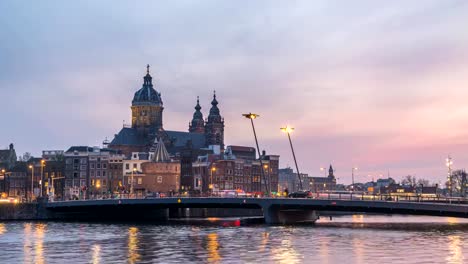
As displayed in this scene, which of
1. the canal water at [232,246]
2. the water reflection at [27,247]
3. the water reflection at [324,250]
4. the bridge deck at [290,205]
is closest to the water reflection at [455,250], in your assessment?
the canal water at [232,246]

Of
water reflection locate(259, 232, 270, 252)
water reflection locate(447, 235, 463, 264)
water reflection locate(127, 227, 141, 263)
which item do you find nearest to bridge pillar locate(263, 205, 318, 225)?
water reflection locate(259, 232, 270, 252)

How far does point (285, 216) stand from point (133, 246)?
5028cm

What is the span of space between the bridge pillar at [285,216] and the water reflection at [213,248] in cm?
2422

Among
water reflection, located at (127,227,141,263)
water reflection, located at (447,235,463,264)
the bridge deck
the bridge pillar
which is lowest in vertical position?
water reflection, located at (447,235,463,264)

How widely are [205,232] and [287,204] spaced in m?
17.5

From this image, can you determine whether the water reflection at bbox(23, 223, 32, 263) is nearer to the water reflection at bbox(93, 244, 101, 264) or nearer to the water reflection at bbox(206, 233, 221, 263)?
the water reflection at bbox(93, 244, 101, 264)

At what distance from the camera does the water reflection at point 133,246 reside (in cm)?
6309

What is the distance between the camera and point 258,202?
377ft

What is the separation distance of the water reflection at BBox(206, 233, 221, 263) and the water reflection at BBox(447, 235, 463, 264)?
19835 millimetres

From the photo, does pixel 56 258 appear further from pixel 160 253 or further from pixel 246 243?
pixel 246 243

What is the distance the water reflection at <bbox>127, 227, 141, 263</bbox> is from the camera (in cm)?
6309

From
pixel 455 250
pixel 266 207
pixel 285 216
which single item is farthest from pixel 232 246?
pixel 285 216

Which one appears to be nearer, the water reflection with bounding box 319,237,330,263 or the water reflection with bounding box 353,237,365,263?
the water reflection with bounding box 353,237,365,263

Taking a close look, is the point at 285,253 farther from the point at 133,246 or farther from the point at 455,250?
the point at 133,246
